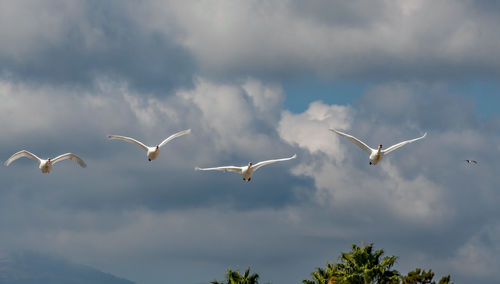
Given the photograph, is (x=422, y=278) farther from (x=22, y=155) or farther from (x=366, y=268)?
(x=22, y=155)

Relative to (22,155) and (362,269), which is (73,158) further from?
(362,269)

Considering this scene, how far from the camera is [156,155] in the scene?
108 metres

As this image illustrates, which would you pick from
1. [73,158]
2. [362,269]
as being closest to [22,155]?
[73,158]

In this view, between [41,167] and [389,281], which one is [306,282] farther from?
[41,167]

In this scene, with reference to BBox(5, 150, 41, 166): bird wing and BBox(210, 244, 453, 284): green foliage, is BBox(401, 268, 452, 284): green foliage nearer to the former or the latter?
BBox(210, 244, 453, 284): green foliage

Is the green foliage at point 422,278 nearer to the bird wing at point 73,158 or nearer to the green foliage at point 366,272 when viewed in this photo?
the green foliage at point 366,272

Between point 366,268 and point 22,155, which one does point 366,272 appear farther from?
point 22,155

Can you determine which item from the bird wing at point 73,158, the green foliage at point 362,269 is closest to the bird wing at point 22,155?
the bird wing at point 73,158

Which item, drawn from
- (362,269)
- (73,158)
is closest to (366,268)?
(362,269)

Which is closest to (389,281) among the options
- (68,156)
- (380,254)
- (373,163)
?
(380,254)

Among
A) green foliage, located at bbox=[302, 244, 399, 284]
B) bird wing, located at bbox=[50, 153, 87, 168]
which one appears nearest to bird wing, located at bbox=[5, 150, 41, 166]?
bird wing, located at bbox=[50, 153, 87, 168]

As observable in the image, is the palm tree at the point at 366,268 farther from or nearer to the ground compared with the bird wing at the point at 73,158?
nearer to the ground

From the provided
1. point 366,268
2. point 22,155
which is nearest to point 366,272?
point 366,268

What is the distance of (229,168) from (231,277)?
13.1 m
